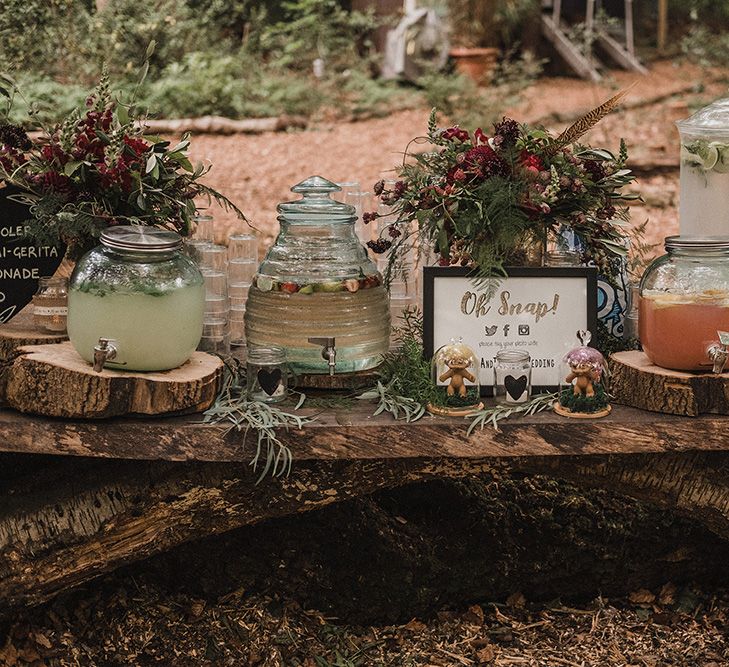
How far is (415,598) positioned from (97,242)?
3.70 ft

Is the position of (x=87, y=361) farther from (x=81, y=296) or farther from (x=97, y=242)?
(x=97, y=242)

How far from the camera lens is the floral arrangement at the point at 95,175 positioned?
81.1 inches

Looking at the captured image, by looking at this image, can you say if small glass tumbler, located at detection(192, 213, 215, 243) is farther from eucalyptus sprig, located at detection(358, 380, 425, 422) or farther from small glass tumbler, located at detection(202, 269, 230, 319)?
eucalyptus sprig, located at detection(358, 380, 425, 422)

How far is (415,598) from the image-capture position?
8.45 feet

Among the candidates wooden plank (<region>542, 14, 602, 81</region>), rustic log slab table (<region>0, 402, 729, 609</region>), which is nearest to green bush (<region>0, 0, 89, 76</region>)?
rustic log slab table (<region>0, 402, 729, 609</region>)

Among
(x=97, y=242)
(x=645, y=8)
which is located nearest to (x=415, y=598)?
(x=97, y=242)

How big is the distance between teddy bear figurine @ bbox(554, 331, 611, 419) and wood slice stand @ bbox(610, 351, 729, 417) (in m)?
0.06

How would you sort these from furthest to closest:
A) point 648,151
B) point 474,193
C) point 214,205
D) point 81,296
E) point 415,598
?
point 648,151 → point 214,205 → point 415,598 → point 474,193 → point 81,296

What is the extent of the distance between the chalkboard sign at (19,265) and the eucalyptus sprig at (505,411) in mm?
949

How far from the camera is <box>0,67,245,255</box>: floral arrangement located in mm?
2061

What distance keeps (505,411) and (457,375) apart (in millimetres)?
109

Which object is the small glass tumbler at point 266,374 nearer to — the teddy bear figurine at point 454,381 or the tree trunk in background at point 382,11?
the teddy bear figurine at point 454,381

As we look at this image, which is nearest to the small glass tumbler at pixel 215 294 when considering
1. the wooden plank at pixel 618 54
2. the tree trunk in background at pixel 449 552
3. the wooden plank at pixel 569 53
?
the tree trunk in background at pixel 449 552

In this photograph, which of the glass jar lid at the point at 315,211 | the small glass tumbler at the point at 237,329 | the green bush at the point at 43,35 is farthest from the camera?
the green bush at the point at 43,35
